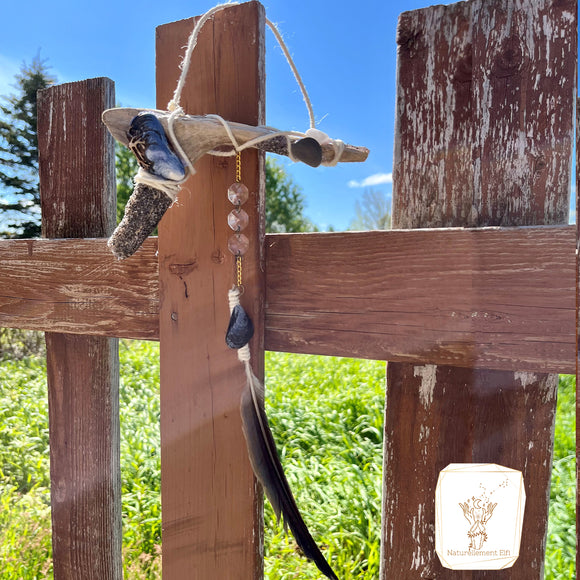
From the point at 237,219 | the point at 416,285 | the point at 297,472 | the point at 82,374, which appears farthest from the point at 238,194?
the point at 297,472

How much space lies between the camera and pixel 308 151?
2.70 feet

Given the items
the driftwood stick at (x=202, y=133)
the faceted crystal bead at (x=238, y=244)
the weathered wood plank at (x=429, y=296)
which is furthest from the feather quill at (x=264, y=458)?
the driftwood stick at (x=202, y=133)

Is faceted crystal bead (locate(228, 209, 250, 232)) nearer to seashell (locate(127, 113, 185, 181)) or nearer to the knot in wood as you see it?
seashell (locate(127, 113, 185, 181))

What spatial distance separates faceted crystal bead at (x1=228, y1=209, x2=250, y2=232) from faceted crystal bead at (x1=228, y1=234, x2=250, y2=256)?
2 cm

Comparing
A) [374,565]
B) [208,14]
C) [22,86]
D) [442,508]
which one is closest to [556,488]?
[374,565]

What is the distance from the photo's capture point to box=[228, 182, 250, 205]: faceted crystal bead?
897mm

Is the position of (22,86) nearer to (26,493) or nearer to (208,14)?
(26,493)

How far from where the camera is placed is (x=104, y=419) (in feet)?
4.29

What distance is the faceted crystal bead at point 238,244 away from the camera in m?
0.91

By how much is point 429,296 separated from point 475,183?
0.83 feet

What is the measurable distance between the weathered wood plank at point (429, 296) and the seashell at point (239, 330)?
10 centimetres

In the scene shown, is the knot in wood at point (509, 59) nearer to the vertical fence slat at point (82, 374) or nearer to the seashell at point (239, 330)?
the seashell at point (239, 330)

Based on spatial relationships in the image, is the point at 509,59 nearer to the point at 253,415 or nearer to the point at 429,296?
the point at 429,296

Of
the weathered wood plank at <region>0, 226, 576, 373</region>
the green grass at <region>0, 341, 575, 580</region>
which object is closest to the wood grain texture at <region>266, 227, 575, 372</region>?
the weathered wood plank at <region>0, 226, 576, 373</region>
